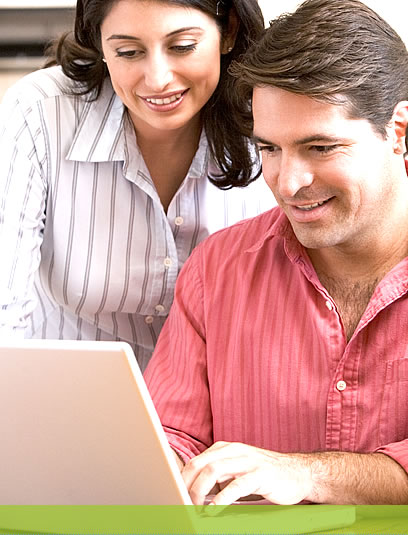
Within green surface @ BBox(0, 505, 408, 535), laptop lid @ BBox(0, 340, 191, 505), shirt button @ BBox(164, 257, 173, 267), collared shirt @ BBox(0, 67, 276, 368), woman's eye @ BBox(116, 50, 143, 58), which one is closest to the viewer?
laptop lid @ BBox(0, 340, 191, 505)

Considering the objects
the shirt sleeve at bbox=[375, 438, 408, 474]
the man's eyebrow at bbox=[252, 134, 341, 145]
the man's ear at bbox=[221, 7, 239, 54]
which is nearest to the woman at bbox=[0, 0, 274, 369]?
the man's ear at bbox=[221, 7, 239, 54]

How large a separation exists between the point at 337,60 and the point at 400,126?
6.5 inches

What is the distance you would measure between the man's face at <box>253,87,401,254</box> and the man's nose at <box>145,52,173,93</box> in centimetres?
22

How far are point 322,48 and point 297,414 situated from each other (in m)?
0.56

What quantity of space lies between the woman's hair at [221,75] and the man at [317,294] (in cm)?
21

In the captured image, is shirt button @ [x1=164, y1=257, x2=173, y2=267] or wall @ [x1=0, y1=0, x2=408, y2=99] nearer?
shirt button @ [x1=164, y1=257, x2=173, y2=267]

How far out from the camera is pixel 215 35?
1.72 meters

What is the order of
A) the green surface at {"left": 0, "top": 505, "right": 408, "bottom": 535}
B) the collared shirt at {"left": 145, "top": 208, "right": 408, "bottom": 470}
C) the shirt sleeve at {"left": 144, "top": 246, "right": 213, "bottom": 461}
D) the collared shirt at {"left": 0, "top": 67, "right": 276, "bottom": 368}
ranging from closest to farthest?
1. the green surface at {"left": 0, "top": 505, "right": 408, "bottom": 535}
2. the collared shirt at {"left": 145, "top": 208, "right": 408, "bottom": 470}
3. the shirt sleeve at {"left": 144, "top": 246, "right": 213, "bottom": 461}
4. the collared shirt at {"left": 0, "top": 67, "right": 276, "bottom": 368}

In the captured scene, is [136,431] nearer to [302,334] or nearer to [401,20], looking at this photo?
[302,334]

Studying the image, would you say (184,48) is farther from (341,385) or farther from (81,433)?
(81,433)

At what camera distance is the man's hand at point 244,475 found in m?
1.20

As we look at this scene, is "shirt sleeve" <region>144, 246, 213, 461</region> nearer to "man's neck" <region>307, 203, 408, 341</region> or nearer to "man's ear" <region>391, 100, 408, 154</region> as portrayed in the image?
"man's neck" <region>307, 203, 408, 341</region>

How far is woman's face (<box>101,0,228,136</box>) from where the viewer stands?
5.38 ft

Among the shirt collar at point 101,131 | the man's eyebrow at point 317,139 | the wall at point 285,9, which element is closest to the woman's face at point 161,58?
the shirt collar at point 101,131
